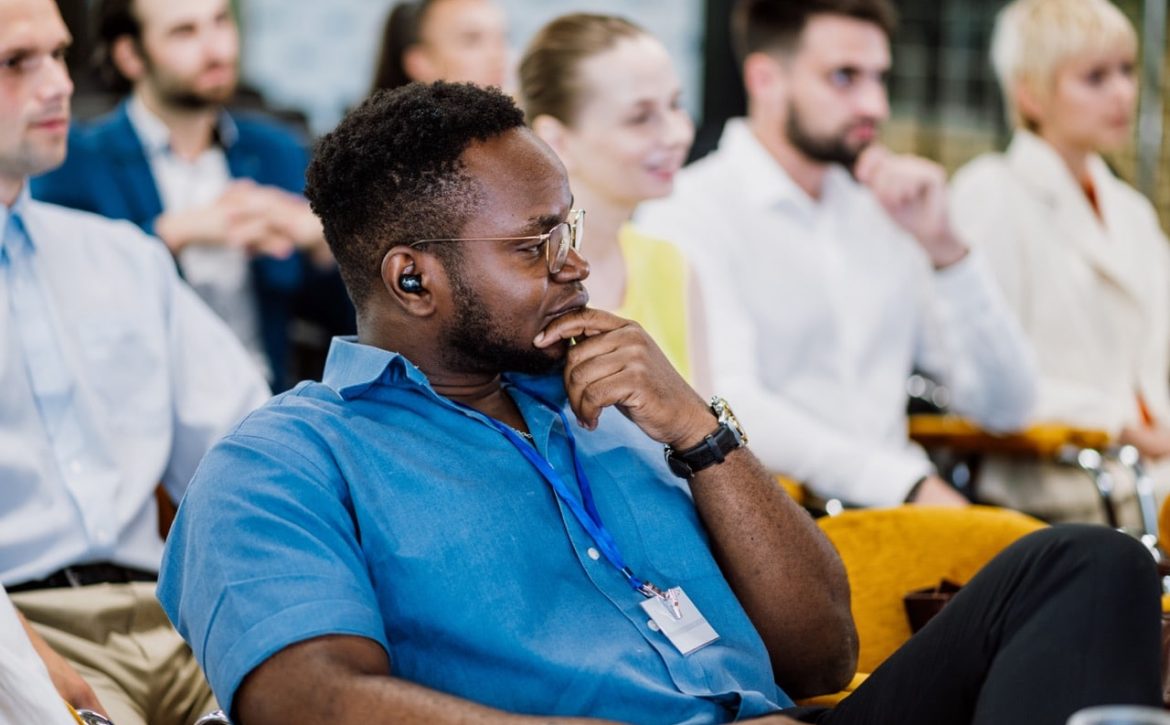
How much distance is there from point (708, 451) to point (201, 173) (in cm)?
238

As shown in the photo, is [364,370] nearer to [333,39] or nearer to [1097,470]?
[1097,470]

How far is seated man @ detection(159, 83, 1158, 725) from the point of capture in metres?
1.54

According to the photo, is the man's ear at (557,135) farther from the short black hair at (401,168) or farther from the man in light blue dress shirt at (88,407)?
the short black hair at (401,168)

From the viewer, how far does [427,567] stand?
5.37ft

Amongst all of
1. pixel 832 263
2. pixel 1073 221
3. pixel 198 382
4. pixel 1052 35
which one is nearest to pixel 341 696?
pixel 198 382

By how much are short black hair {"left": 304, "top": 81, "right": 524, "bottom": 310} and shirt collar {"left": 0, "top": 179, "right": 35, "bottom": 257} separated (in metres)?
0.77

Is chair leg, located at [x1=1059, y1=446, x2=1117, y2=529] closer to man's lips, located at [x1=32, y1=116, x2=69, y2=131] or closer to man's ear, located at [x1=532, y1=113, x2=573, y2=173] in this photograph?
man's ear, located at [x1=532, y1=113, x2=573, y2=173]

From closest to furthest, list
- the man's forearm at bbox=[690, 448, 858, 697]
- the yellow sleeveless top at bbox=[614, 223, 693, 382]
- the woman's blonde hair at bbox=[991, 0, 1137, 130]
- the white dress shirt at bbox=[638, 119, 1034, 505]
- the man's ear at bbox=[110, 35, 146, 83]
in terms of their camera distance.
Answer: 1. the man's forearm at bbox=[690, 448, 858, 697]
2. the yellow sleeveless top at bbox=[614, 223, 693, 382]
3. the white dress shirt at bbox=[638, 119, 1034, 505]
4. the man's ear at bbox=[110, 35, 146, 83]
5. the woman's blonde hair at bbox=[991, 0, 1137, 130]

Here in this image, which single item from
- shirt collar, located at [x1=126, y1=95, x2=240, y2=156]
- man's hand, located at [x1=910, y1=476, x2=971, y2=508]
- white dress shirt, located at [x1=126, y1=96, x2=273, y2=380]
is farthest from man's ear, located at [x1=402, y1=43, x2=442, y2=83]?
man's hand, located at [x1=910, y1=476, x2=971, y2=508]

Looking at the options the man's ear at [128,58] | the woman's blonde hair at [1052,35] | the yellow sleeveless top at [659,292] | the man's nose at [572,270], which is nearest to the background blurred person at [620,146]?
the yellow sleeveless top at [659,292]

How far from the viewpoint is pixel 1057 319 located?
3.97 meters

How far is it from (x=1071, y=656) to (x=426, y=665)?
657 mm

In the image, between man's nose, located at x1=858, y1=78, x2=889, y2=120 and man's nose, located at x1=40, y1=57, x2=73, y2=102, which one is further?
man's nose, located at x1=858, y1=78, x2=889, y2=120

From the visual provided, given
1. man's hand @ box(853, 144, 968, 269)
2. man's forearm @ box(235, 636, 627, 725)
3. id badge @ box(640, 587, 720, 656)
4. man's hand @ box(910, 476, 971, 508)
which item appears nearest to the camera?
man's forearm @ box(235, 636, 627, 725)
